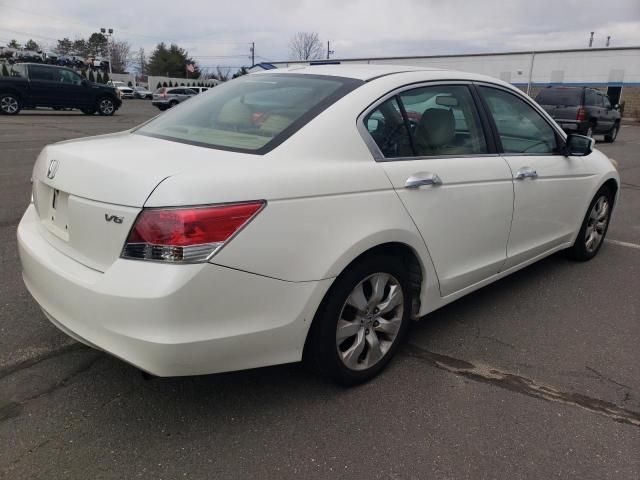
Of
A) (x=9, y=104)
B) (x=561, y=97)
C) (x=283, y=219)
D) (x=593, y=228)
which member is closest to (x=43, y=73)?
(x=9, y=104)

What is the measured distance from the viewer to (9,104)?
19266mm

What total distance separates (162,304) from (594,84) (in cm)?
4353

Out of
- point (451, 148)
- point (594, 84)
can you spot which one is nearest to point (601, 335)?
point (451, 148)

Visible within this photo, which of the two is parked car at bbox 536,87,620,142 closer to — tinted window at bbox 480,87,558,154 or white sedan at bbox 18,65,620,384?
tinted window at bbox 480,87,558,154

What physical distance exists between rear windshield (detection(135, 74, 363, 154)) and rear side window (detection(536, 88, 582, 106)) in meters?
15.0

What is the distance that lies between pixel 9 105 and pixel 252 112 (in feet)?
65.3

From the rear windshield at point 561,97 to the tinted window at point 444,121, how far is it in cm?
1438

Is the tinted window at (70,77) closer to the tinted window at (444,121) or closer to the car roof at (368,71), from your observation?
the car roof at (368,71)

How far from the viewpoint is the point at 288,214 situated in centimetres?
227

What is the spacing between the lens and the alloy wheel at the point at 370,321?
8.79 feet

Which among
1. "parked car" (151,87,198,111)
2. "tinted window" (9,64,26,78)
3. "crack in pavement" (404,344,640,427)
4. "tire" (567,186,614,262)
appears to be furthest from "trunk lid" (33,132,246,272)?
"parked car" (151,87,198,111)

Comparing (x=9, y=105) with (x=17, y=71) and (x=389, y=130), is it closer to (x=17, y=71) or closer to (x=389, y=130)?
(x=17, y=71)

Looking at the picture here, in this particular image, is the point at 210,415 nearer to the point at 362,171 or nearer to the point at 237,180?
the point at 237,180

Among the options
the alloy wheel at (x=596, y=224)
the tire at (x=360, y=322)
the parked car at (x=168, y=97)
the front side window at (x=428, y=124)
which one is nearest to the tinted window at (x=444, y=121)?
the front side window at (x=428, y=124)
